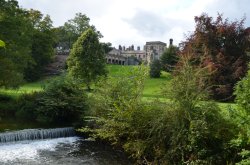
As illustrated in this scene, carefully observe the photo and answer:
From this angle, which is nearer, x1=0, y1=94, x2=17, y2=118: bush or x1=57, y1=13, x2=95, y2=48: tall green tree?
x1=0, y1=94, x2=17, y2=118: bush

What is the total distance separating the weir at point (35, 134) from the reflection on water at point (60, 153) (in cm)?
83

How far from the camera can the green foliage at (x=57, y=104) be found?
26734mm

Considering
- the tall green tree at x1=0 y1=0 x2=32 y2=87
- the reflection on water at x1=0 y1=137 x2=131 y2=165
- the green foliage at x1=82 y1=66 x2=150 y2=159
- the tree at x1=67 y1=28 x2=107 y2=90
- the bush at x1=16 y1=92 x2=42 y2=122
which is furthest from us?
the tree at x1=67 y1=28 x2=107 y2=90

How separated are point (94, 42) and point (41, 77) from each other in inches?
755

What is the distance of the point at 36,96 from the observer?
29.0 m


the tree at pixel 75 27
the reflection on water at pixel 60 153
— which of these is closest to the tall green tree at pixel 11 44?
the reflection on water at pixel 60 153

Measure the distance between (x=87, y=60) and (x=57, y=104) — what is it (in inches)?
583

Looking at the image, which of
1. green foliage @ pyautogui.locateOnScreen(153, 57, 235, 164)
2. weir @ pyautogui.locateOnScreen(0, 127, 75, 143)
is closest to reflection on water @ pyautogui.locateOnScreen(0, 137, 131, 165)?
weir @ pyautogui.locateOnScreen(0, 127, 75, 143)

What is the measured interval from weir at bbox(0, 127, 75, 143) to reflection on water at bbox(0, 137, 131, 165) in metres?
0.83

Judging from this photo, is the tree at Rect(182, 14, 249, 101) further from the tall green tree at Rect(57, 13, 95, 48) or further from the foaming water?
the tall green tree at Rect(57, 13, 95, 48)

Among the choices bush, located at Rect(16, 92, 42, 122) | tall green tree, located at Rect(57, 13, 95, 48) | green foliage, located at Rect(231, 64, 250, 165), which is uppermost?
tall green tree, located at Rect(57, 13, 95, 48)

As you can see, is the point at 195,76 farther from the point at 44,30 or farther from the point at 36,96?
the point at 44,30

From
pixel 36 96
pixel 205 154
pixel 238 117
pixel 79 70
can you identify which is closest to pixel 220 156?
pixel 205 154

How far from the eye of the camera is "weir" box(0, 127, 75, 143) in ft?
74.5
